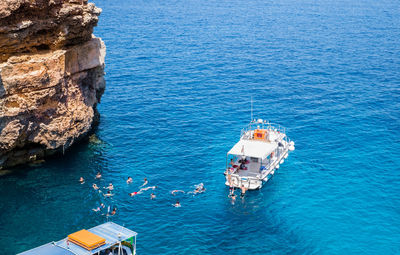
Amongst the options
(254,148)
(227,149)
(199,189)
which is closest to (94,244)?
(199,189)

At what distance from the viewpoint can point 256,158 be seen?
47375 mm

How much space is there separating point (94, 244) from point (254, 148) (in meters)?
21.9

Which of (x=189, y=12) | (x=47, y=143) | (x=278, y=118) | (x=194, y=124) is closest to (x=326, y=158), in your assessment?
(x=278, y=118)

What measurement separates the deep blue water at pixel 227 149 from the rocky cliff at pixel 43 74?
311cm

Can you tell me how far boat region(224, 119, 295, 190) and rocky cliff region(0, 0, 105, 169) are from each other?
16.3 metres

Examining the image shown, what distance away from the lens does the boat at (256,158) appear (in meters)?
44.4

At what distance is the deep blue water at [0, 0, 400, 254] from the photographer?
37906 millimetres

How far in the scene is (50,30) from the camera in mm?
42562

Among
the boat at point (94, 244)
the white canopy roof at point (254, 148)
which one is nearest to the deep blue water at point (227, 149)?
the white canopy roof at point (254, 148)

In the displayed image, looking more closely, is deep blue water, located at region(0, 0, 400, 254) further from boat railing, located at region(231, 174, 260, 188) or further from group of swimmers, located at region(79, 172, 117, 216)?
boat railing, located at region(231, 174, 260, 188)

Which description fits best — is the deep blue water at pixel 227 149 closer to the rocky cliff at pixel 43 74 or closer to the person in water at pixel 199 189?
the person in water at pixel 199 189

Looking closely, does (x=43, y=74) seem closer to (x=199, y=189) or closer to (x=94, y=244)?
(x=199, y=189)

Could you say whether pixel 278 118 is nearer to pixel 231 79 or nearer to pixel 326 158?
pixel 326 158

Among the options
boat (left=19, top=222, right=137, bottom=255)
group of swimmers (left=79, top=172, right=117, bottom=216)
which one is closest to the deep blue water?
group of swimmers (left=79, top=172, right=117, bottom=216)
